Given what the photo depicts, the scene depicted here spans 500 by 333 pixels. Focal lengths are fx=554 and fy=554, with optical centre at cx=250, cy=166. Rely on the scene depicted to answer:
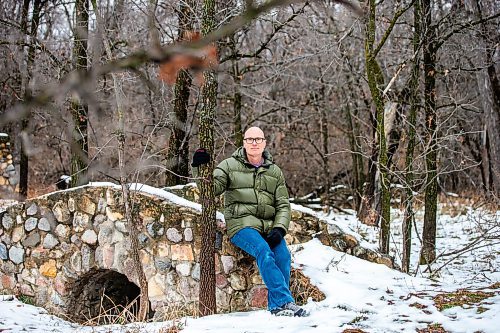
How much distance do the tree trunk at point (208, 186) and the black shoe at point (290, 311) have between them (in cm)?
68

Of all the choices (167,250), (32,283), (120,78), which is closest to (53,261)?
(32,283)

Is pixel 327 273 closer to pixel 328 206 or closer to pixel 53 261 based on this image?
pixel 53 261

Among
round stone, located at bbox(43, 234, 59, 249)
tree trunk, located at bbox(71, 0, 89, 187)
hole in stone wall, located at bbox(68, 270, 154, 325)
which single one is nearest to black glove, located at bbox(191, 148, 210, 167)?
hole in stone wall, located at bbox(68, 270, 154, 325)

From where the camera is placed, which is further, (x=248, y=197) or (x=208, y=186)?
(x=248, y=197)

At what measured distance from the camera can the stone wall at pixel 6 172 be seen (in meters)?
12.6

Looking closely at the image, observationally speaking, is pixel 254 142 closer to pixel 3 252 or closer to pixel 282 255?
pixel 282 255

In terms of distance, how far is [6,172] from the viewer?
41.6ft

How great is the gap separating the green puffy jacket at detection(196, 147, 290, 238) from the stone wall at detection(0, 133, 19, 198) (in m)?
9.40

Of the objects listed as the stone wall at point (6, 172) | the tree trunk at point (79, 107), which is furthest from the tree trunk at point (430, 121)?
the stone wall at point (6, 172)

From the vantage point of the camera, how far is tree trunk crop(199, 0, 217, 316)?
434cm

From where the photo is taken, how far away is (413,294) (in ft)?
14.3

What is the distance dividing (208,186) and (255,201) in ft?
1.61

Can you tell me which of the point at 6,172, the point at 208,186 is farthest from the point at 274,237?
the point at 6,172

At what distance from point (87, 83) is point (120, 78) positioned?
4608mm
